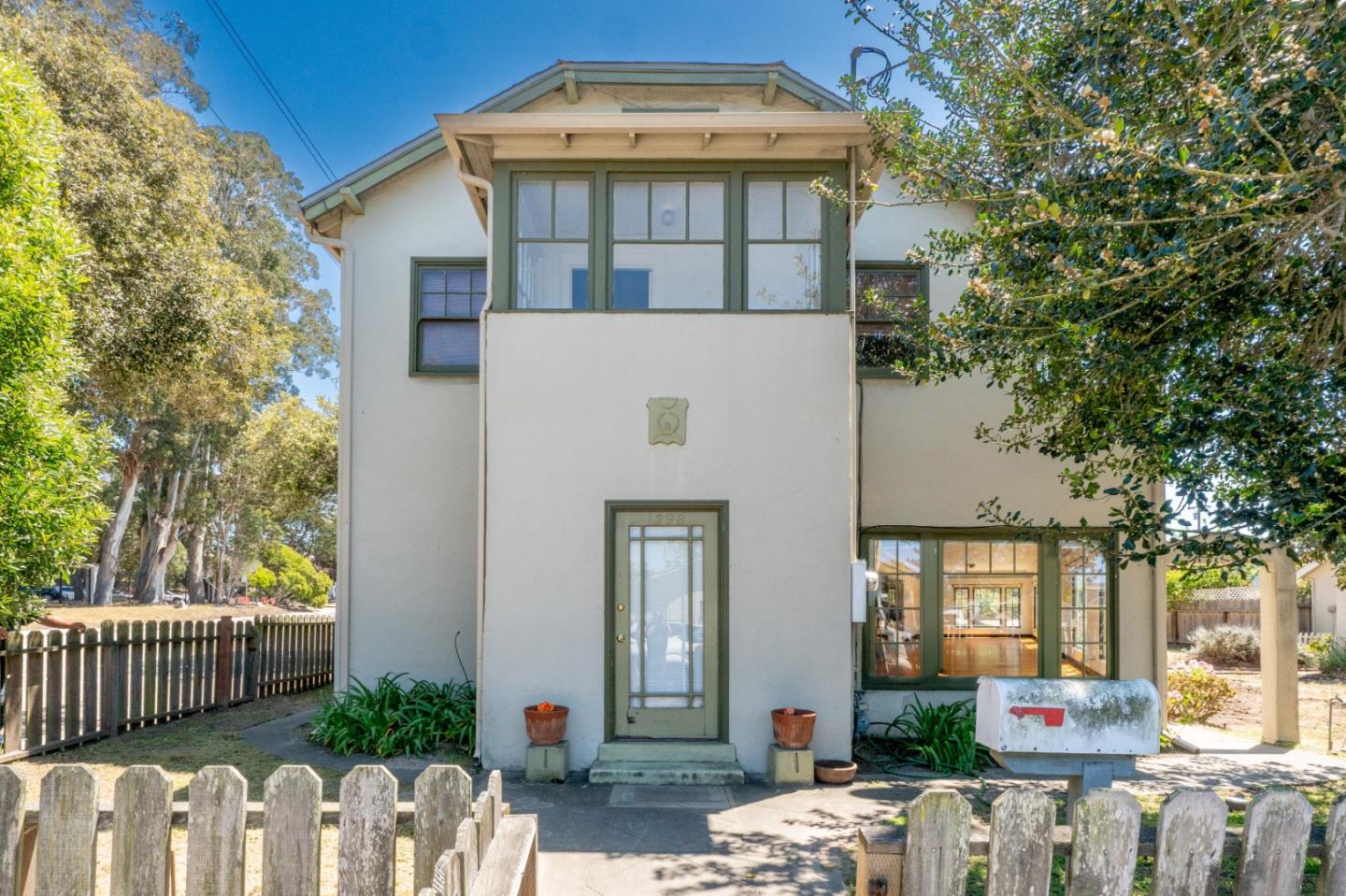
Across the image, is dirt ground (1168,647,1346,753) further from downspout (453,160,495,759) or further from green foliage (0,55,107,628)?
green foliage (0,55,107,628)

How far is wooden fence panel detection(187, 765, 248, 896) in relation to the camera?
318 cm

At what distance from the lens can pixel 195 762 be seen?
7.54 meters

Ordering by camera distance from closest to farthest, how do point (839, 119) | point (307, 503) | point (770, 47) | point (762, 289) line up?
1. point (839, 119)
2. point (762, 289)
3. point (770, 47)
4. point (307, 503)

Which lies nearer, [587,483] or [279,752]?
[587,483]

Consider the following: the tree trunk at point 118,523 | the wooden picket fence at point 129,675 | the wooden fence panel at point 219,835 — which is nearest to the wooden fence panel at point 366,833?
the wooden fence panel at point 219,835

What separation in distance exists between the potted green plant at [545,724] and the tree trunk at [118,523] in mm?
25063

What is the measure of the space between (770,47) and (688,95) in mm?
1729

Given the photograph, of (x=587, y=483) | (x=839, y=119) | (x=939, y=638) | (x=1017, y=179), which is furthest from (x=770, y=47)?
(x=939, y=638)

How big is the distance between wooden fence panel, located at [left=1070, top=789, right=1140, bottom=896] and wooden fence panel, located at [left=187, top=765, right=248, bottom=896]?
3.00 metres

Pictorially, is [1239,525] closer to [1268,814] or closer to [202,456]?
[1268,814]

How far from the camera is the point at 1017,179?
6285mm

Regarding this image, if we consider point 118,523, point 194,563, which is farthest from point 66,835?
point 194,563

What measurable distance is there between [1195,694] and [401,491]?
31.2 feet

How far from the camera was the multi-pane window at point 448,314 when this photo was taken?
978cm
